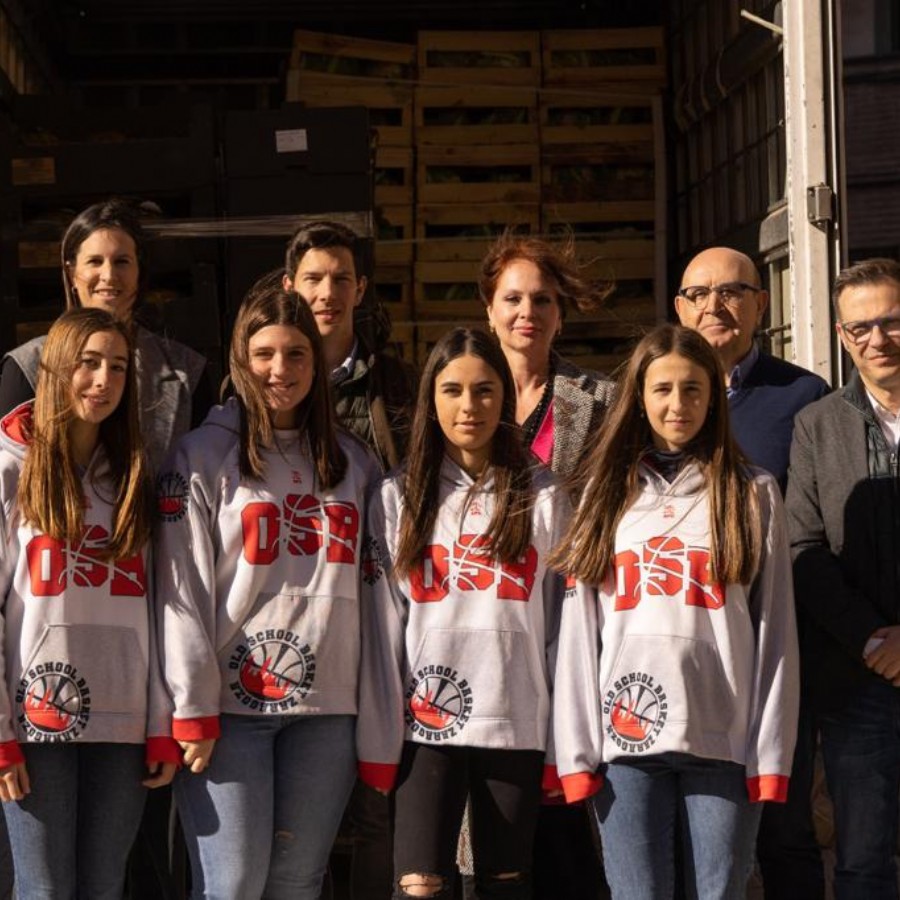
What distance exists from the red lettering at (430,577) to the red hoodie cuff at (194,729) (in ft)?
1.98

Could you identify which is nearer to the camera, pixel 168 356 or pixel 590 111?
pixel 168 356

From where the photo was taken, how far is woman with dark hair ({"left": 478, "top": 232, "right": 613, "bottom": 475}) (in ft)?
15.1

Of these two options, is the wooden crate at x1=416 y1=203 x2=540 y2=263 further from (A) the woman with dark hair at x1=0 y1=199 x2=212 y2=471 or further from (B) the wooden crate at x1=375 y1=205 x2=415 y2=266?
(A) the woman with dark hair at x1=0 y1=199 x2=212 y2=471

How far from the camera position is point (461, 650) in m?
3.96

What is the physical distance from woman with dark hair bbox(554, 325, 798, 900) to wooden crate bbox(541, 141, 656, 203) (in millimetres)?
4727

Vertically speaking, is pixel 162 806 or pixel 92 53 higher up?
pixel 92 53

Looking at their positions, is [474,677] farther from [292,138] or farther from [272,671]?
[292,138]

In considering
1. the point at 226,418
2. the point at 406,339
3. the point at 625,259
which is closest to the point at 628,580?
the point at 226,418

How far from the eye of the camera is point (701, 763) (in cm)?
384

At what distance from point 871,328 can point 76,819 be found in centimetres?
245

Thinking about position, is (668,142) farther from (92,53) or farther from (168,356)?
(168,356)

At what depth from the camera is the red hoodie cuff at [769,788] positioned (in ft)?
12.5

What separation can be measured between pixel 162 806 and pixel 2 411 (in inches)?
47.6

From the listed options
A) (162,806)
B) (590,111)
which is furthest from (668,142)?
(162,806)
